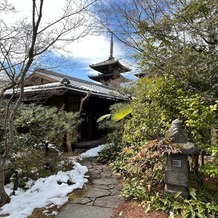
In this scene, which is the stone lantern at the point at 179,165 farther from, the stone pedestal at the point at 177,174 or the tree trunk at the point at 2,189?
the tree trunk at the point at 2,189

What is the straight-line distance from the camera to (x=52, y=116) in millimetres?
6438

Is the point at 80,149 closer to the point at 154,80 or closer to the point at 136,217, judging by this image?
the point at 154,80

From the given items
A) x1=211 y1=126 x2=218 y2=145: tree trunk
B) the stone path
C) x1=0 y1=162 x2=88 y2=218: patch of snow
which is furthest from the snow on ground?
x1=211 y1=126 x2=218 y2=145: tree trunk

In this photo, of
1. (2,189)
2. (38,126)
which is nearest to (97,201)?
(2,189)

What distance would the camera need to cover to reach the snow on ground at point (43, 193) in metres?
3.63

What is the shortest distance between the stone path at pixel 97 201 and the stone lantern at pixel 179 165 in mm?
1017

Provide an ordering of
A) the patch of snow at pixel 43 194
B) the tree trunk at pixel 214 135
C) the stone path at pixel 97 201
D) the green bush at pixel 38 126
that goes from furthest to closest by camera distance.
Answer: the green bush at pixel 38 126 → the tree trunk at pixel 214 135 → the patch of snow at pixel 43 194 → the stone path at pixel 97 201

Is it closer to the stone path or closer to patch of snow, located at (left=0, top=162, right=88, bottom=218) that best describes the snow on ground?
patch of snow, located at (left=0, top=162, right=88, bottom=218)

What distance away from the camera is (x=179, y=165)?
3.62 metres

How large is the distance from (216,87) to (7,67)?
431 centimetres

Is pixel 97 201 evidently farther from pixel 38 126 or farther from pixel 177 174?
pixel 38 126

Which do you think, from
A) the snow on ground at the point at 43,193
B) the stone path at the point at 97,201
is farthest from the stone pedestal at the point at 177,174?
the snow on ground at the point at 43,193

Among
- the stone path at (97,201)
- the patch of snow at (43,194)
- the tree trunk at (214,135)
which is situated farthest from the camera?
the tree trunk at (214,135)

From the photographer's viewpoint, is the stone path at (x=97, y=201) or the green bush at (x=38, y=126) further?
the green bush at (x=38, y=126)
